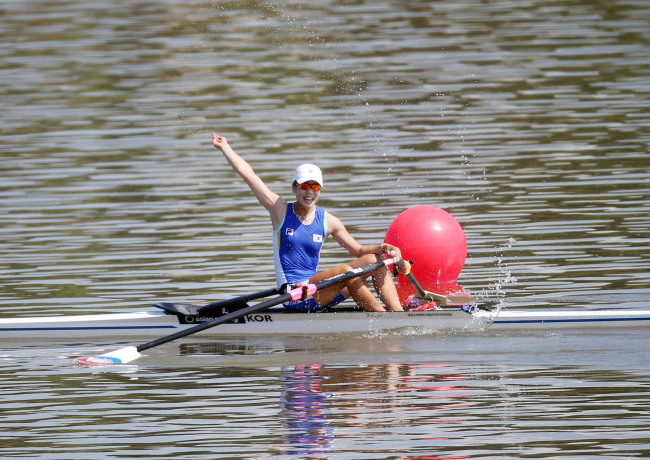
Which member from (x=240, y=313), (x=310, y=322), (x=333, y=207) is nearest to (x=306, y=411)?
(x=240, y=313)

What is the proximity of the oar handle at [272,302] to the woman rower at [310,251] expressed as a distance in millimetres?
241

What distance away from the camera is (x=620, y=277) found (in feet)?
45.7

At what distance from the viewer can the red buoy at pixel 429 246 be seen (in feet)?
44.1

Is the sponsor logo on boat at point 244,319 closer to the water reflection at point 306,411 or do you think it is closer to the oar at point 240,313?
the oar at point 240,313

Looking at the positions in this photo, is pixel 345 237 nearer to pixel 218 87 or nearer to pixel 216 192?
pixel 216 192

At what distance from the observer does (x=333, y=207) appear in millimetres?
18047

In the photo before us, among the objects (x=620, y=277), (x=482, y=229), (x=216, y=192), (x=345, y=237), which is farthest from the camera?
(x=216, y=192)

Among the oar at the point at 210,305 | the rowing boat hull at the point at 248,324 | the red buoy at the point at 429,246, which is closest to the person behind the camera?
the rowing boat hull at the point at 248,324

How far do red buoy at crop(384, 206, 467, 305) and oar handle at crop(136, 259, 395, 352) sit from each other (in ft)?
3.64

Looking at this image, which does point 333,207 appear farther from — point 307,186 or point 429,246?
point 307,186

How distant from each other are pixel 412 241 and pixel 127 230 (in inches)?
213

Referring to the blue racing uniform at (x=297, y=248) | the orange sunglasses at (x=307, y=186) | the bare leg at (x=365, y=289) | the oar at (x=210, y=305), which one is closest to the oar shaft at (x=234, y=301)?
the oar at (x=210, y=305)

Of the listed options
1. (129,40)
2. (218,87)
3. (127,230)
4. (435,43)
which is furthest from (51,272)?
(129,40)

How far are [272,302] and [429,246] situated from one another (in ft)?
7.06
